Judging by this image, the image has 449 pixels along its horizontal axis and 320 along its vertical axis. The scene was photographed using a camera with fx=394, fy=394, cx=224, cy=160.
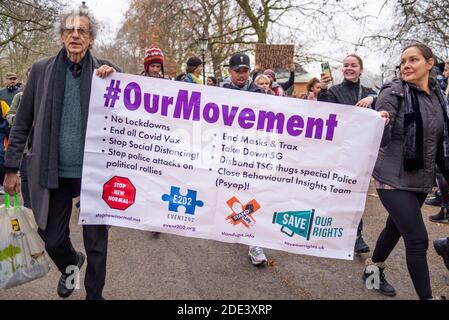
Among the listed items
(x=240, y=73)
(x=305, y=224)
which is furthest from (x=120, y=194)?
(x=240, y=73)

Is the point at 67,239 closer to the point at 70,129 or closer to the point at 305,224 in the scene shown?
the point at 70,129

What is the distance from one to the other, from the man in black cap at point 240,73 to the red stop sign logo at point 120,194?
4.99ft

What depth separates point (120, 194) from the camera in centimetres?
297

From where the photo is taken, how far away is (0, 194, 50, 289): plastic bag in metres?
Answer: 2.84

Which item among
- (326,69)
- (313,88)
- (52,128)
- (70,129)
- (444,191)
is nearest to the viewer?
(52,128)

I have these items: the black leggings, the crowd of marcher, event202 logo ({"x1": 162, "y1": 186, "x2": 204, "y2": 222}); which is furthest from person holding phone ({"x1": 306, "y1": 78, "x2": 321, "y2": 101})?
event202 logo ({"x1": 162, "y1": 186, "x2": 204, "y2": 222})

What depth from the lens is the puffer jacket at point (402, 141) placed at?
2.83 metres

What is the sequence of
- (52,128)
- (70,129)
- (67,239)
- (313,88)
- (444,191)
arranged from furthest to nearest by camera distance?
(313,88) < (444,191) < (67,239) < (70,129) < (52,128)

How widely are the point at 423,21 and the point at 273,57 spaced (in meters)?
8.31

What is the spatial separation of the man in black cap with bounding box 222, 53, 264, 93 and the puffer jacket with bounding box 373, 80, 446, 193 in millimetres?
1323

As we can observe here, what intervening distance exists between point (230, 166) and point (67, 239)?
4.29 feet

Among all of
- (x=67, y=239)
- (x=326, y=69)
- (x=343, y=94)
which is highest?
(x=326, y=69)

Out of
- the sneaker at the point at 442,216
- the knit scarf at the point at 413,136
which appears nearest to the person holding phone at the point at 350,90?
the knit scarf at the point at 413,136
